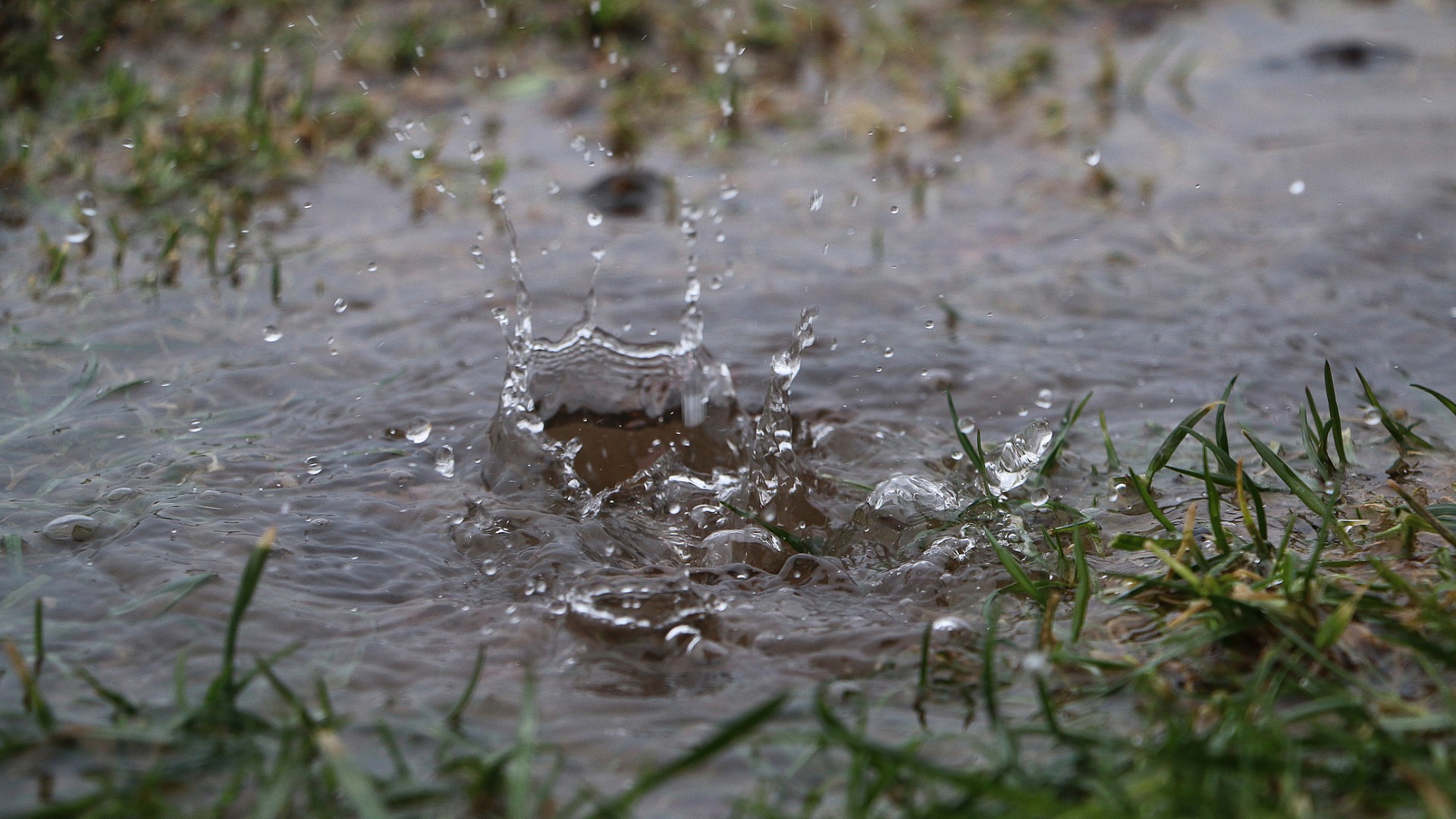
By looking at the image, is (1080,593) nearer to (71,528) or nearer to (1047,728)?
(1047,728)

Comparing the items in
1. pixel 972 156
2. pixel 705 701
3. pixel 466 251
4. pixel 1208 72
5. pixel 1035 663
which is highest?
pixel 1208 72

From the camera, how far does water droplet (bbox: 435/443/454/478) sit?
127 inches

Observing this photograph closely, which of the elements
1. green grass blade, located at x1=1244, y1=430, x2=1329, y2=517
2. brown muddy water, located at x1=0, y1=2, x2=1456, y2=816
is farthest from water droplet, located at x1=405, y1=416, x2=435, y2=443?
green grass blade, located at x1=1244, y1=430, x2=1329, y2=517

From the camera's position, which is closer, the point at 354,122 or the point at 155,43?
the point at 354,122

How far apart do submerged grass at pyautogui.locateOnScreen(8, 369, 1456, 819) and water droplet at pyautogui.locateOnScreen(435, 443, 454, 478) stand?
793 mm

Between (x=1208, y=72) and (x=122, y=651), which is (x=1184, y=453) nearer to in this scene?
(x=122, y=651)

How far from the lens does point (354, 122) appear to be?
Result: 557cm

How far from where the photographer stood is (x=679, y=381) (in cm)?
356

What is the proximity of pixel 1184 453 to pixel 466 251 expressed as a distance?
2.63 metres

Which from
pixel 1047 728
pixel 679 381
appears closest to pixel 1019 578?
pixel 1047 728

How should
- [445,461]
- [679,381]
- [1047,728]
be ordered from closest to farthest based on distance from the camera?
[1047,728], [445,461], [679,381]

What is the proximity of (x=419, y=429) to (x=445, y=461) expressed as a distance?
0.64 ft

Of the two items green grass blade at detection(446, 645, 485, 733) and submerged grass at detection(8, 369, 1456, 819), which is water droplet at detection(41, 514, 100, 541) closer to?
submerged grass at detection(8, 369, 1456, 819)

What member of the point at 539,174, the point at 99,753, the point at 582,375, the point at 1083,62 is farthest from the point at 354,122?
the point at 99,753
